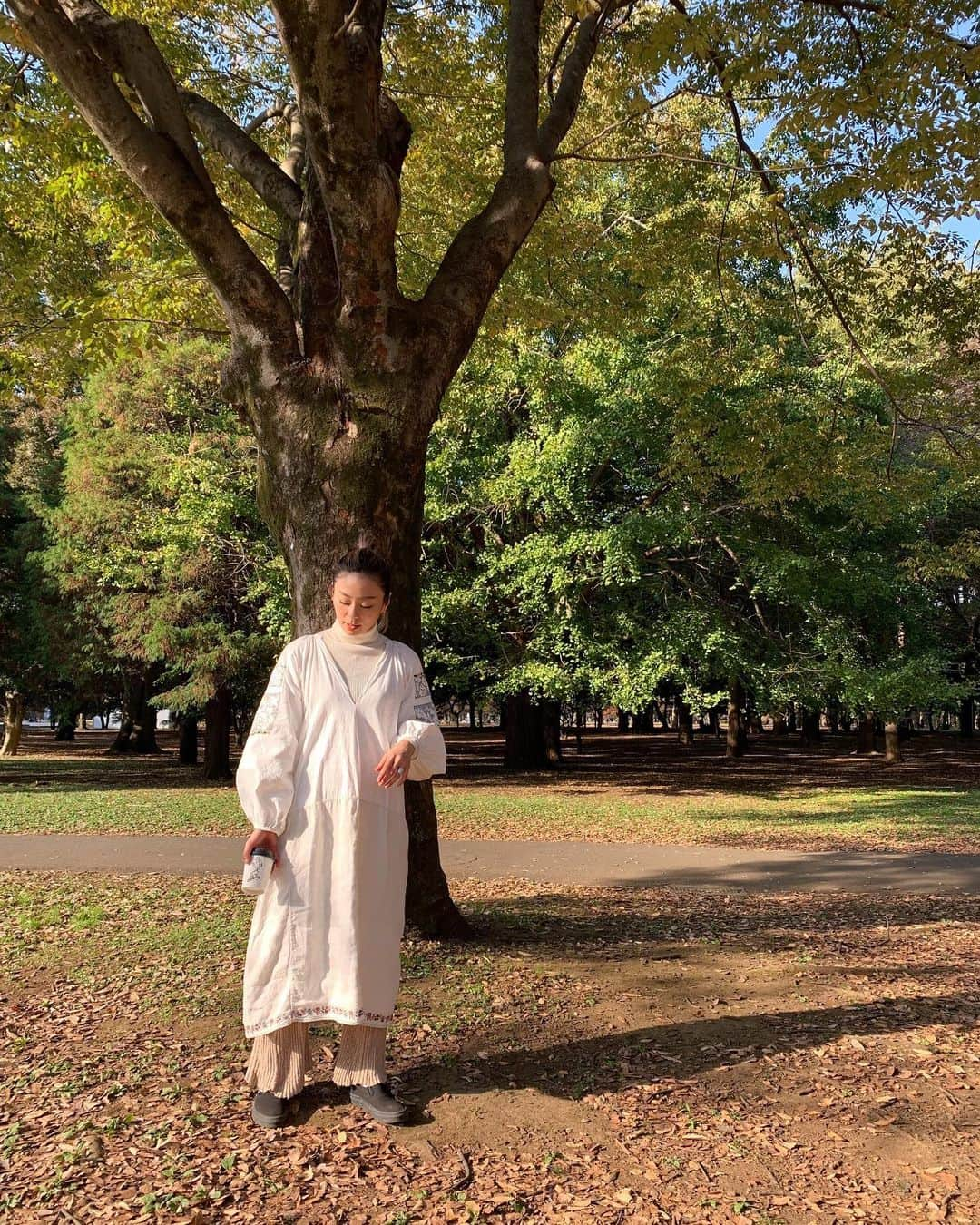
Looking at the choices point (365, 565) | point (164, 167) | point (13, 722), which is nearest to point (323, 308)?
point (164, 167)

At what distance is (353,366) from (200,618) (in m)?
15.0

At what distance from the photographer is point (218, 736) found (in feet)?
69.9

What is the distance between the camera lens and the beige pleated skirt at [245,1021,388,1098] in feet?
11.0

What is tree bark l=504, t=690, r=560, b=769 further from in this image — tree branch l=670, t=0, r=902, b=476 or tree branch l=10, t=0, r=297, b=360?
tree branch l=10, t=0, r=297, b=360

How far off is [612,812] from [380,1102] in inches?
474

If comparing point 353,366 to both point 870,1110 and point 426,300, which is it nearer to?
A: point 426,300

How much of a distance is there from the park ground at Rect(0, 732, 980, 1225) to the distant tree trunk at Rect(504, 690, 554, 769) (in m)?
16.1

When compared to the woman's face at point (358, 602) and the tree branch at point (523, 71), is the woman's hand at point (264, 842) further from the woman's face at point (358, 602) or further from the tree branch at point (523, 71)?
the tree branch at point (523, 71)

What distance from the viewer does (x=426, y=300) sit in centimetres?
547

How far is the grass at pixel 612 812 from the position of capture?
1223cm

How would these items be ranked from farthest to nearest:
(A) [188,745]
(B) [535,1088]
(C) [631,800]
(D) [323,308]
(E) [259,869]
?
(A) [188,745]
(C) [631,800]
(D) [323,308]
(B) [535,1088]
(E) [259,869]

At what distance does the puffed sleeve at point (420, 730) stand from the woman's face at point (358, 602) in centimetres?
26

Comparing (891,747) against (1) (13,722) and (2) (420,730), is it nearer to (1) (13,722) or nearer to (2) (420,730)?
(2) (420,730)

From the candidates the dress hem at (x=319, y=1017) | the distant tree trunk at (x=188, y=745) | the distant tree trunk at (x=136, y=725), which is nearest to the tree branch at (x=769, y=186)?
the dress hem at (x=319, y=1017)
